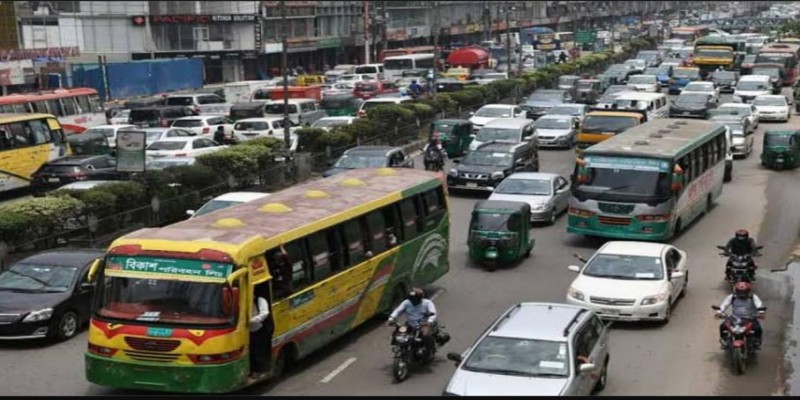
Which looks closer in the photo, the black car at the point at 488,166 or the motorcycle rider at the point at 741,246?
the motorcycle rider at the point at 741,246

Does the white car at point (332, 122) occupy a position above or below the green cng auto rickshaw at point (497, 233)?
above

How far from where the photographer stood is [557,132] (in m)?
43.5

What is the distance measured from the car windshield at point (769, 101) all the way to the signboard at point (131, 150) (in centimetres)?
3317

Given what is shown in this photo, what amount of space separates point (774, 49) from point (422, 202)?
192ft

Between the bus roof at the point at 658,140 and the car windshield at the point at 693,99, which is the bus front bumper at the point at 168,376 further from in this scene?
the car windshield at the point at 693,99

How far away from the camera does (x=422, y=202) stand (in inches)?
819

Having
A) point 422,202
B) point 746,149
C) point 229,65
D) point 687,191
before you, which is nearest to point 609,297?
point 422,202

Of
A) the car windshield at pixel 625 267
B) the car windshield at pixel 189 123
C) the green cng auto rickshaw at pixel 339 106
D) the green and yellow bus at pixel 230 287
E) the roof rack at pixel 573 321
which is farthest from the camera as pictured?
the green cng auto rickshaw at pixel 339 106

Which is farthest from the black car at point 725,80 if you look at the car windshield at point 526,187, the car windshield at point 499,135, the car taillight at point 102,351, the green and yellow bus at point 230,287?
the car taillight at point 102,351

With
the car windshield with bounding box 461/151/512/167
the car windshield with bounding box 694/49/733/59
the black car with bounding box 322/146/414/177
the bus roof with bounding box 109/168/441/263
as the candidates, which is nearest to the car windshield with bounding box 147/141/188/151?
the black car with bounding box 322/146/414/177

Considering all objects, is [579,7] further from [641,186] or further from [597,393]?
[597,393]

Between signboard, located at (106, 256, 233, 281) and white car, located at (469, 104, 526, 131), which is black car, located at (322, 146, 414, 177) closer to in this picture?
white car, located at (469, 104, 526, 131)

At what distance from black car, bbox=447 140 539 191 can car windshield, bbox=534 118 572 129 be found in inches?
348

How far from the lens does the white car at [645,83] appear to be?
201 feet
